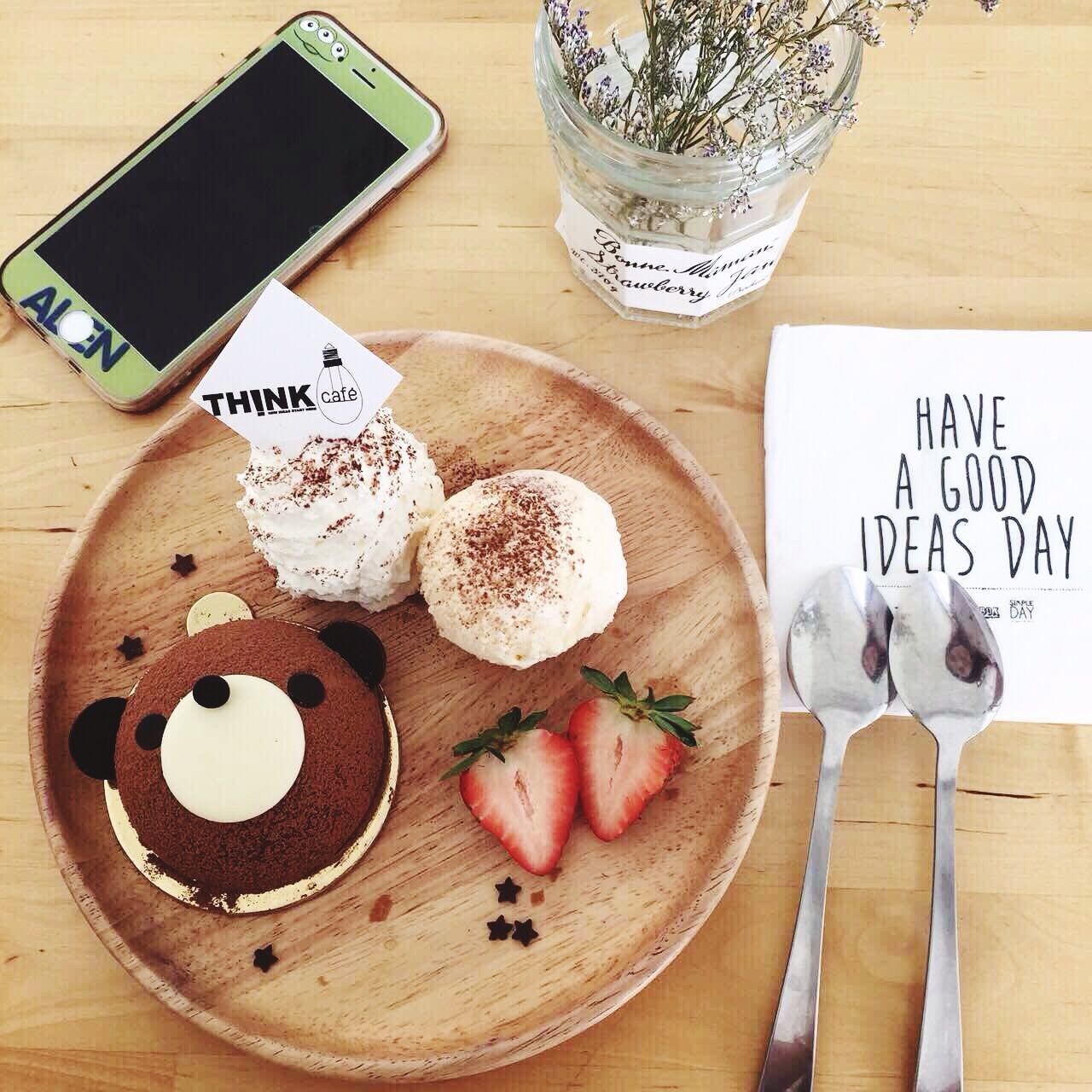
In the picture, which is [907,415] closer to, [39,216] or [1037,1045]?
[1037,1045]

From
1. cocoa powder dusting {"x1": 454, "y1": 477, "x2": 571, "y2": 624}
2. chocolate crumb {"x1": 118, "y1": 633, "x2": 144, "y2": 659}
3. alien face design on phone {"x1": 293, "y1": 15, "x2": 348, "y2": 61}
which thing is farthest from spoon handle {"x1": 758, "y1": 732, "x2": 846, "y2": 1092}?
alien face design on phone {"x1": 293, "y1": 15, "x2": 348, "y2": 61}

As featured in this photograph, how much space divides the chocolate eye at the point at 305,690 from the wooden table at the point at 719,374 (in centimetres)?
30

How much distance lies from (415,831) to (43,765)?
0.37 metres

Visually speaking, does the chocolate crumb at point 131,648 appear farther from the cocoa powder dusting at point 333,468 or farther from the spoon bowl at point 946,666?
the spoon bowl at point 946,666

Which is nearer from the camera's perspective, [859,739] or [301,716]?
[301,716]

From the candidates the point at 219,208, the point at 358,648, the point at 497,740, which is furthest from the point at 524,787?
the point at 219,208

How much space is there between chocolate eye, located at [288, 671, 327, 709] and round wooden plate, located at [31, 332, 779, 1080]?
0.44 ft

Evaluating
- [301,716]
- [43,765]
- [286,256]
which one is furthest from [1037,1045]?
[286,256]

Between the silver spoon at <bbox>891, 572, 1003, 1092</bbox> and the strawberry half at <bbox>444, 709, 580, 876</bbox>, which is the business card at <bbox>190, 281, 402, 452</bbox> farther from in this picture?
the silver spoon at <bbox>891, 572, 1003, 1092</bbox>

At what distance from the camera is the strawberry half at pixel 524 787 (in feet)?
2.98

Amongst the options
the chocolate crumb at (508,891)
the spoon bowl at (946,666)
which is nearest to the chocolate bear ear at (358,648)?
the chocolate crumb at (508,891)

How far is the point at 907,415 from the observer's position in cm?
106

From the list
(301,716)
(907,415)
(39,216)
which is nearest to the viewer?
(301,716)

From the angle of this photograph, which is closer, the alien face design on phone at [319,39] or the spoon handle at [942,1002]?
the spoon handle at [942,1002]
